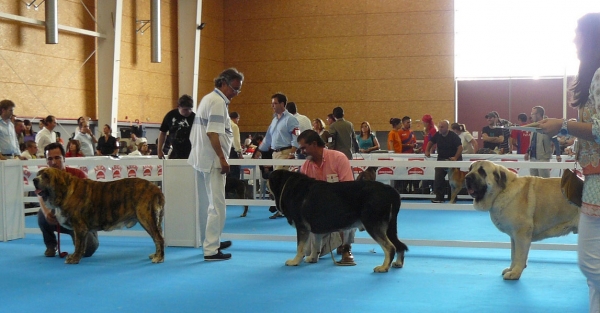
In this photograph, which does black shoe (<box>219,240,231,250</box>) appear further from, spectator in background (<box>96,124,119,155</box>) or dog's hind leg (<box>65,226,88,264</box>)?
spectator in background (<box>96,124,119,155</box>)

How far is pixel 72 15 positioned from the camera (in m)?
16.8

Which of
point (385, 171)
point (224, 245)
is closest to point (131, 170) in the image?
point (224, 245)

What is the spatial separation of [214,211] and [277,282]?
4.36 ft

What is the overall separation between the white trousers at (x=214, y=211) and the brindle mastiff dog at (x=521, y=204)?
2.40 metres

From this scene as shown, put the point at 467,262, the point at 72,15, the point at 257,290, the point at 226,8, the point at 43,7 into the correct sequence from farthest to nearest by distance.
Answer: the point at 226,8, the point at 72,15, the point at 43,7, the point at 467,262, the point at 257,290

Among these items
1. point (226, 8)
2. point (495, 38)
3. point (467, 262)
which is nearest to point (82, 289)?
point (467, 262)

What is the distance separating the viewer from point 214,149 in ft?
20.4

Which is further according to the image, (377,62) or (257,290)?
(377,62)

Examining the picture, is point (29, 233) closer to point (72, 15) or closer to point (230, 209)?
point (230, 209)

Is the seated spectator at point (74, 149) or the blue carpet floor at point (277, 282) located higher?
the seated spectator at point (74, 149)

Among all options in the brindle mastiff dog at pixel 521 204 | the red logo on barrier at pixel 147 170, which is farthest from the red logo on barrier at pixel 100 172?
the brindle mastiff dog at pixel 521 204

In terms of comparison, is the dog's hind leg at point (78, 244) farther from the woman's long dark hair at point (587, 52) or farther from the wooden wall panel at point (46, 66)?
the wooden wall panel at point (46, 66)

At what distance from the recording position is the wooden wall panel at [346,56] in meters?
21.7

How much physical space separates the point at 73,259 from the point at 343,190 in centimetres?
269
